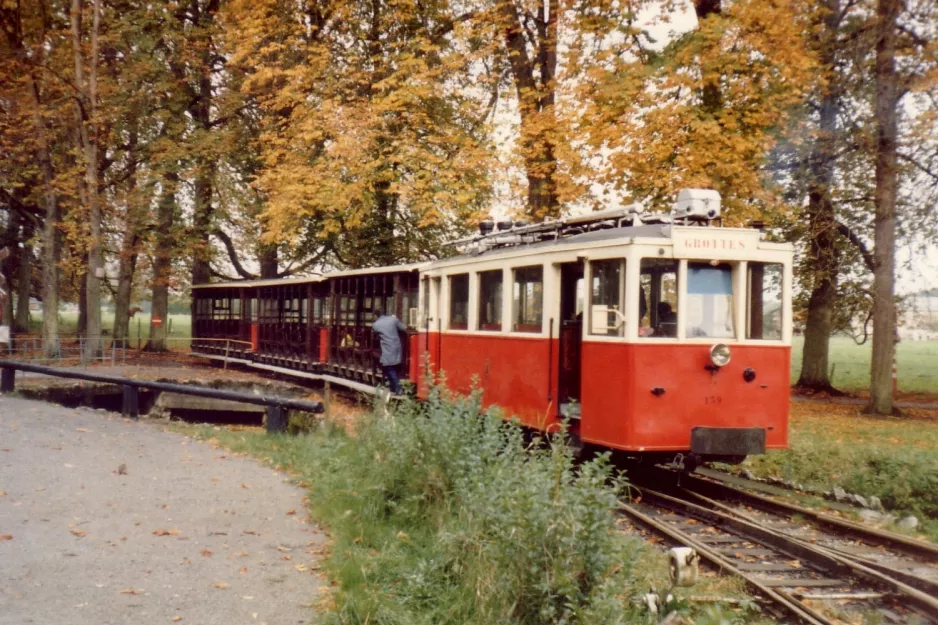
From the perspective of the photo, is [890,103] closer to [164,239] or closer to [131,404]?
[131,404]

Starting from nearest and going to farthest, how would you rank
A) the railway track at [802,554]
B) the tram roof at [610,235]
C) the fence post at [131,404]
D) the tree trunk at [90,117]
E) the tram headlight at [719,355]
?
the railway track at [802,554] < the tram headlight at [719,355] < the tram roof at [610,235] < the fence post at [131,404] < the tree trunk at [90,117]

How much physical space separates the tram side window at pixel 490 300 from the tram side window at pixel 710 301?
3.09 meters

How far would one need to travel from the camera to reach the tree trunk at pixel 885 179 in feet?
56.7

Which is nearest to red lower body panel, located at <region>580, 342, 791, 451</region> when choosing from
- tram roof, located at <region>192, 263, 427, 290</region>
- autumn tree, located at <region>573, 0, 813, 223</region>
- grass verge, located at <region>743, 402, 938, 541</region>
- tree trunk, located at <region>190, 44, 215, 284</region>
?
grass verge, located at <region>743, 402, 938, 541</region>

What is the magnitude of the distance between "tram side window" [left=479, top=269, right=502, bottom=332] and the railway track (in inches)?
121

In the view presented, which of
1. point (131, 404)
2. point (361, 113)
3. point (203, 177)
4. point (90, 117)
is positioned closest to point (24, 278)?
point (203, 177)

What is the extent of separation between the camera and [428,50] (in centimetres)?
1962

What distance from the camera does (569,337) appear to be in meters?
10.9

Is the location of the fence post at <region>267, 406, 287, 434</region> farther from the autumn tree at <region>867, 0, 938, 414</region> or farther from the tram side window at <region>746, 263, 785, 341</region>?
the autumn tree at <region>867, 0, 938, 414</region>

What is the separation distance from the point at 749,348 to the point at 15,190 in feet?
90.5

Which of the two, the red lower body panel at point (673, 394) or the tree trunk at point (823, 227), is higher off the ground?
the tree trunk at point (823, 227)

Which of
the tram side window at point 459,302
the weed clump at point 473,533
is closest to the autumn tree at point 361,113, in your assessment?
the tram side window at point 459,302

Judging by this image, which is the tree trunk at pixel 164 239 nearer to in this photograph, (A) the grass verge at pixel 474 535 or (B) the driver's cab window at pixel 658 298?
(B) the driver's cab window at pixel 658 298

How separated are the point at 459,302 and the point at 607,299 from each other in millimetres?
4265
